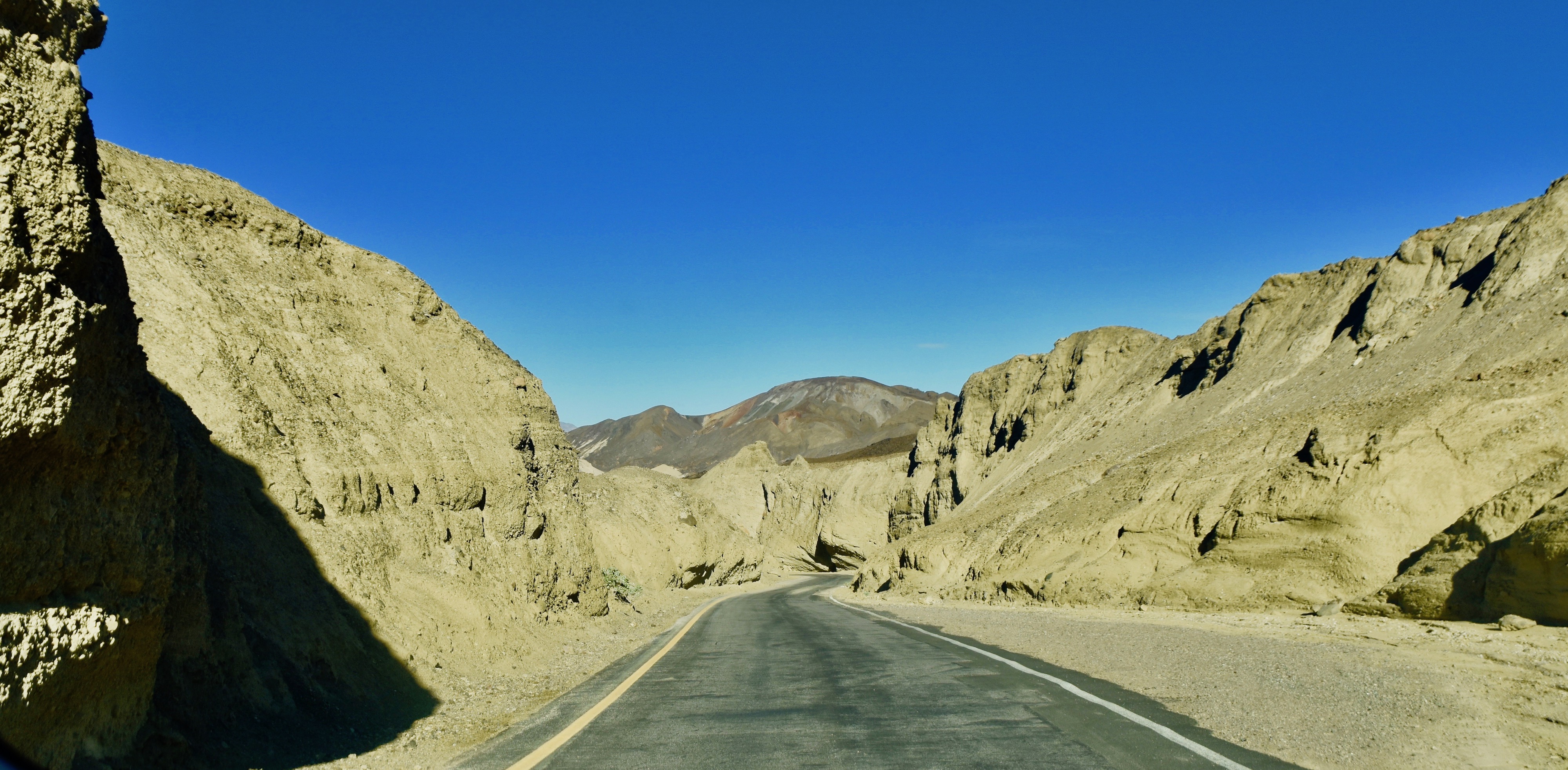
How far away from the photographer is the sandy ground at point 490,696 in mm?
6488

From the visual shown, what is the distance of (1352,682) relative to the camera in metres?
8.43

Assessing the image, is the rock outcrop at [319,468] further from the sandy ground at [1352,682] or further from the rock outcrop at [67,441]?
the sandy ground at [1352,682]

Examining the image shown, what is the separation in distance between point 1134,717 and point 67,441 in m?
7.62

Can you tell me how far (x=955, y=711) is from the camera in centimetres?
783

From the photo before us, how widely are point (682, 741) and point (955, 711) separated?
260 centimetres

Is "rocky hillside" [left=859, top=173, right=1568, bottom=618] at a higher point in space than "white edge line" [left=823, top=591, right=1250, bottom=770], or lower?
higher

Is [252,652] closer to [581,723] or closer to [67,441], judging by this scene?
[581,723]

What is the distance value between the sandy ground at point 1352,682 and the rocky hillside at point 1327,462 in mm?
2241

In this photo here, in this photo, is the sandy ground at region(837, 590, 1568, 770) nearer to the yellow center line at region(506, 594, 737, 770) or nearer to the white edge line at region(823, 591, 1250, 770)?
the white edge line at region(823, 591, 1250, 770)

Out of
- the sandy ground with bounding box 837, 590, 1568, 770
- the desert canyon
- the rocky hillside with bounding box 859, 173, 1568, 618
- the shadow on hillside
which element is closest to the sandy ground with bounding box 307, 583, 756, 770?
the desert canyon

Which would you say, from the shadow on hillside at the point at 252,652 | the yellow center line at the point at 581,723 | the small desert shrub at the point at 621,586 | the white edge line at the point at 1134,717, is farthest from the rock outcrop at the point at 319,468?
the small desert shrub at the point at 621,586

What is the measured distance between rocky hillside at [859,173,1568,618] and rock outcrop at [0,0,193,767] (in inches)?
638

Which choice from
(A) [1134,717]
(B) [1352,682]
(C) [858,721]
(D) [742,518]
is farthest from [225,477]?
(D) [742,518]

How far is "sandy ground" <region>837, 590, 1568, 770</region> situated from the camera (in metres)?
5.90
